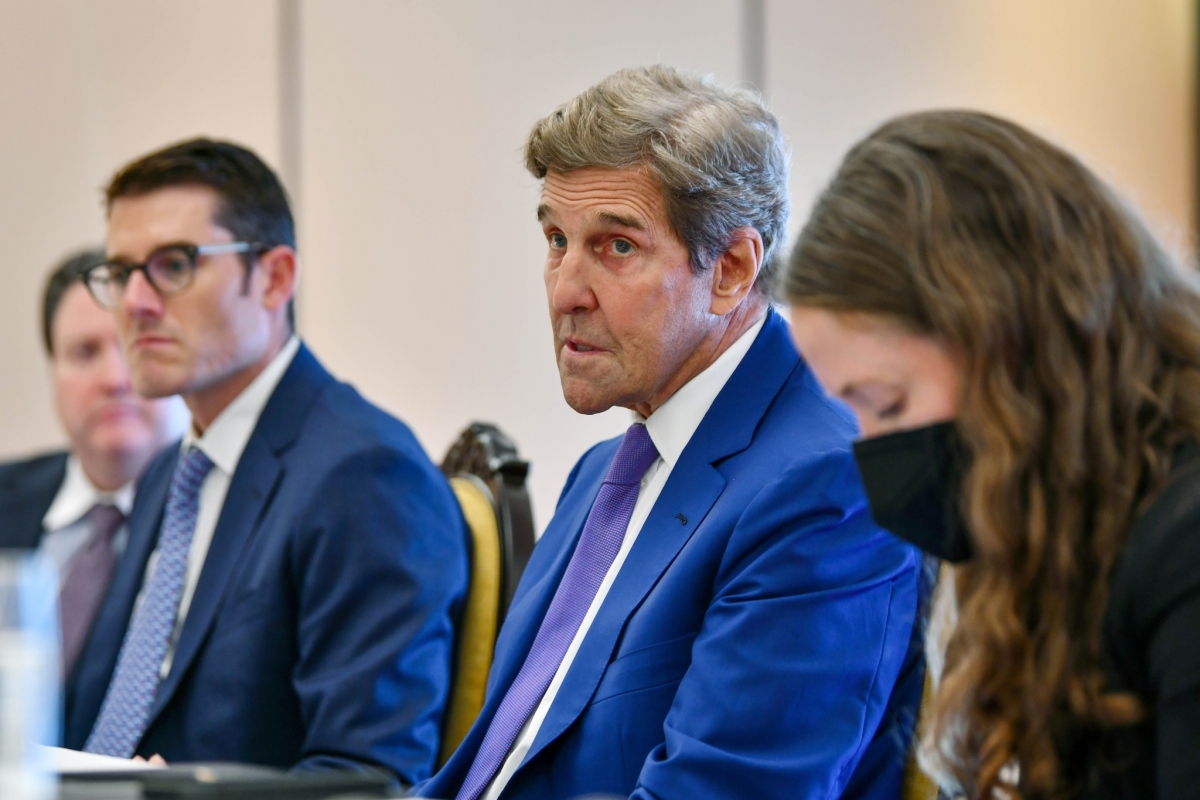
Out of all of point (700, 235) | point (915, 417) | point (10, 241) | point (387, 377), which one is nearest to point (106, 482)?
point (387, 377)

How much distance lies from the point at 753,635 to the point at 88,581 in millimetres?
1618

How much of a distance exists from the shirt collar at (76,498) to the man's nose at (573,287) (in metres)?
1.43

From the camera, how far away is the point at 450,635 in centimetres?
188

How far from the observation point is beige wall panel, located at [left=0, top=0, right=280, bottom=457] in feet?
11.3

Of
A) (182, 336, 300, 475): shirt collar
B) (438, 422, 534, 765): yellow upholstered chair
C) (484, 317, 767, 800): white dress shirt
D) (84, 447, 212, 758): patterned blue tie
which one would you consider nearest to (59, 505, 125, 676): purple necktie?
(84, 447, 212, 758): patterned blue tie

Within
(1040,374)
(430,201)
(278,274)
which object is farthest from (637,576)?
(430,201)

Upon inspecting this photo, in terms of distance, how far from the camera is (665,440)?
5.26ft

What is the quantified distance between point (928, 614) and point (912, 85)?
2608 millimetres

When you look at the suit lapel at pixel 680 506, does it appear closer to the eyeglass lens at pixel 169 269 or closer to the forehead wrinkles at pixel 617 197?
the forehead wrinkles at pixel 617 197

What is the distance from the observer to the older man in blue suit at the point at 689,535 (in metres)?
1.32

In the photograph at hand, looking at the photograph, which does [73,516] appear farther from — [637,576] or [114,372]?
[637,576]

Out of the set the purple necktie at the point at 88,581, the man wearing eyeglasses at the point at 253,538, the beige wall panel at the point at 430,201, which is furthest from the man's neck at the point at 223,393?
the beige wall panel at the point at 430,201

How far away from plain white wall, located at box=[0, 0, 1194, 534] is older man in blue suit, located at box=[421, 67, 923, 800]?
61.9 inches

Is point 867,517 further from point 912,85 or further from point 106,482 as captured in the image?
point 912,85
